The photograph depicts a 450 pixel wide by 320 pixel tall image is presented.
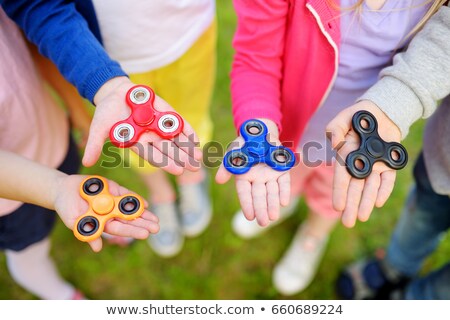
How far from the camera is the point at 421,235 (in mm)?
1263

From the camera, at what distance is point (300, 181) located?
140cm

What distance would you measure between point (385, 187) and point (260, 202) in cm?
25

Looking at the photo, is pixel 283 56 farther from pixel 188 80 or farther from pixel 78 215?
pixel 78 215

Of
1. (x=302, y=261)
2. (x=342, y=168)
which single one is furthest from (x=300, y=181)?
(x=342, y=168)

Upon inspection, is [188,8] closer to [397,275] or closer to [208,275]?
[208,275]

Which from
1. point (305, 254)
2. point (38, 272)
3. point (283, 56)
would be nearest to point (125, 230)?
point (283, 56)

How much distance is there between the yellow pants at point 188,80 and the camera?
122 cm

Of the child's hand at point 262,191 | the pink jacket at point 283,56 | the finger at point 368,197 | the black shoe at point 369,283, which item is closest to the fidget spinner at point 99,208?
the child's hand at point 262,191

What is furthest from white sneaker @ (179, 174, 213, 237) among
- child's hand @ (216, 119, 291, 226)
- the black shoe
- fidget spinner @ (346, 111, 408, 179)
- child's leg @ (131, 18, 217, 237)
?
fidget spinner @ (346, 111, 408, 179)

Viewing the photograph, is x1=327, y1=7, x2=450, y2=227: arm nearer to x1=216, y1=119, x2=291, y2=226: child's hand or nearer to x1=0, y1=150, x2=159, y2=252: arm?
x1=216, y1=119, x2=291, y2=226: child's hand

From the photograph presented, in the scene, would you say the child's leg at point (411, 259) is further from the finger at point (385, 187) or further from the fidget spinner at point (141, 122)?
the fidget spinner at point (141, 122)

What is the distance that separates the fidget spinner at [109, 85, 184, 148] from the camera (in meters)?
0.90

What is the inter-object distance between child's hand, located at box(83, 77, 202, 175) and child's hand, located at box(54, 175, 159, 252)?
69mm
